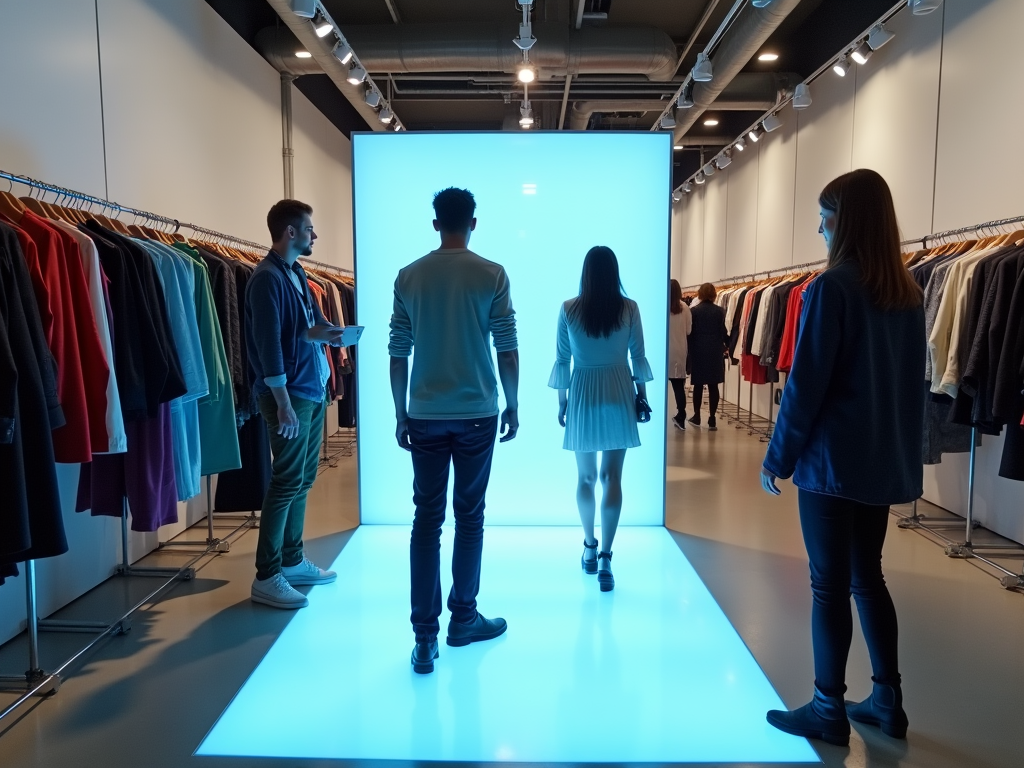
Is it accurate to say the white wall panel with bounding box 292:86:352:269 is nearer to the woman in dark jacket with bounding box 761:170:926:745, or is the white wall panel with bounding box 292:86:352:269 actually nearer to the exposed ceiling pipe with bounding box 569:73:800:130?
the exposed ceiling pipe with bounding box 569:73:800:130

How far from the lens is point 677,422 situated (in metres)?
8.12

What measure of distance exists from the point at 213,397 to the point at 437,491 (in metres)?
1.33

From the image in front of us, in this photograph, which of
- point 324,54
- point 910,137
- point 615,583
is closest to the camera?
point 615,583

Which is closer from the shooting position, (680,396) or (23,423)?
(23,423)

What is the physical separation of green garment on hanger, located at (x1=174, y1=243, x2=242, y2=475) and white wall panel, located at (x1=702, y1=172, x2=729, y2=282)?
864 centimetres

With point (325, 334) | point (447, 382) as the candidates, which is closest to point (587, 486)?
point (447, 382)

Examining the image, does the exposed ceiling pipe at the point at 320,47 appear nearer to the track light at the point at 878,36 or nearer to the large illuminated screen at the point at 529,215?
the large illuminated screen at the point at 529,215

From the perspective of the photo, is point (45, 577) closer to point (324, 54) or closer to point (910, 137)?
point (324, 54)

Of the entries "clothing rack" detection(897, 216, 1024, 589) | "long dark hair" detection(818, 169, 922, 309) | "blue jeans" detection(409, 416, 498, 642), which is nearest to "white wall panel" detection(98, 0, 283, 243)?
"blue jeans" detection(409, 416, 498, 642)

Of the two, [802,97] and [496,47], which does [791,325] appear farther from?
[496,47]

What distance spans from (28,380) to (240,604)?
150 cm

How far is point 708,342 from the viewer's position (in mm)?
8008

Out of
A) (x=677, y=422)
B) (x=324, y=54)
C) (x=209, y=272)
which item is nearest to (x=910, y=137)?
(x=677, y=422)

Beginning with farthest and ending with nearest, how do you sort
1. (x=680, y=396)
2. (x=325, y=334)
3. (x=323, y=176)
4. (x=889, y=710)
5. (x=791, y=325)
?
(x=680, y=396), (x=323, y=176), (x=791, y=325), (x=325, y=334), (x=889, y=710)
